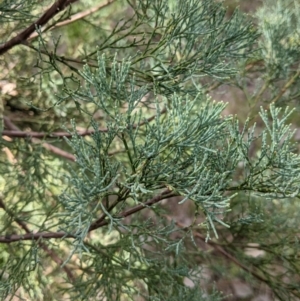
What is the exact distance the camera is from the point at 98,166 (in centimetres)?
61

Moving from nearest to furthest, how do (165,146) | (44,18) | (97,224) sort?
1. (165,146)
2. (97,224)
3. (44,18)

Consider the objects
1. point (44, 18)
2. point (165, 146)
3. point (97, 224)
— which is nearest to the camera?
point (165, 146)

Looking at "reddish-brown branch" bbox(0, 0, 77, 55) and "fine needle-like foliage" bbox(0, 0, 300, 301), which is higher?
"reddish-brown branch" bbox(0, 0, 77, 55)

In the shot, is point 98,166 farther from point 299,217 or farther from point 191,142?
point 299,217

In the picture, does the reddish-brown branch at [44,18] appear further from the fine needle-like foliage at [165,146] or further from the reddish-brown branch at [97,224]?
the reddish-brown branch at [97,224]

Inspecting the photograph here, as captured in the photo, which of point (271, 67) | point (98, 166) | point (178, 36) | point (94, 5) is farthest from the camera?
point (94, 5)

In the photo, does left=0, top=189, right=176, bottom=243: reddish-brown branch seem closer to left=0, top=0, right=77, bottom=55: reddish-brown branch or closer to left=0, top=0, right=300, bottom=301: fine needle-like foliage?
left=0, top=0, right=300, bottom=301: fine needle-like foliage

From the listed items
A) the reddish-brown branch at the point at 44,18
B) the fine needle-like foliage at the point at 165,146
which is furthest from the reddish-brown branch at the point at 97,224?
the reddish-brown branch at the point at 44,18

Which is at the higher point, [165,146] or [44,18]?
[44,18]

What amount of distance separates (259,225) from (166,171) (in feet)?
3.05

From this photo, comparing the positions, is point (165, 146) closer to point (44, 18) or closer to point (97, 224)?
point (97, 224)

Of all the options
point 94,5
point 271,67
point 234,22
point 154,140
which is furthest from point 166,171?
point 94,5

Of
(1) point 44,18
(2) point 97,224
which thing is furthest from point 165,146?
(1) point 44,18

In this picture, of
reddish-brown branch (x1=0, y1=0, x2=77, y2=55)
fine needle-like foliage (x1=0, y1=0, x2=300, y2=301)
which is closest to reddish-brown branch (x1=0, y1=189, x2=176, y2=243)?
fine needle-like foliage (x1=0, y1=0, x2=300, y2=301)
